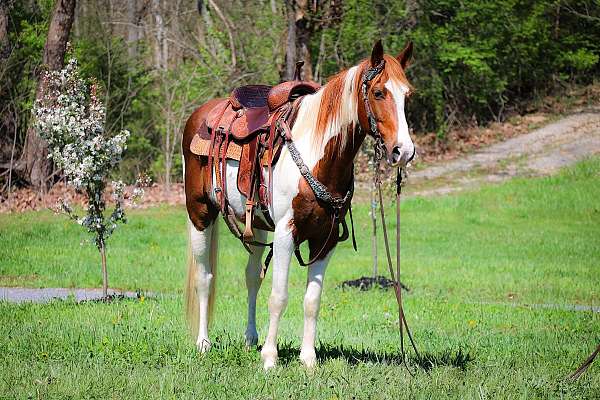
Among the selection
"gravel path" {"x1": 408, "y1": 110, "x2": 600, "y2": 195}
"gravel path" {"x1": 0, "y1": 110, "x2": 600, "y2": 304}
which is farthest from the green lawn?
"gravel path" {"x1": 408, "y1": 110, "x2": 600, "y2": 195}

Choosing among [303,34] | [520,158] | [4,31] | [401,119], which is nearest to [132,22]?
[4,31]

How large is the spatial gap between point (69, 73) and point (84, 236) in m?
6.98

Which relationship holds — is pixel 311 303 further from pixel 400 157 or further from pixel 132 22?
pixel 132 22

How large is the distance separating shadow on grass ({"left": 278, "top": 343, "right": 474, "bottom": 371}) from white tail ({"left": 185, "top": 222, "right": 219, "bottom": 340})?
779mm

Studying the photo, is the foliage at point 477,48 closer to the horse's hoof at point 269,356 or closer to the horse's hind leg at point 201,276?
the horse's hind leg at point 201,276

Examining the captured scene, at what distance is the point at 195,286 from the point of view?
7824 millimetres

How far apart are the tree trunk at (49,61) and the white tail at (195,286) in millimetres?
14698

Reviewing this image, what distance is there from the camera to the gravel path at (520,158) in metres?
25.0

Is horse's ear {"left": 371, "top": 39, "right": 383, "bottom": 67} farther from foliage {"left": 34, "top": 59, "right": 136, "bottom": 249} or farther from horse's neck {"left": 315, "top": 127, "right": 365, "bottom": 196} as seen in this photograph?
foliage {"left": 34, "top": 59, "right": 136, "bottom": 249}

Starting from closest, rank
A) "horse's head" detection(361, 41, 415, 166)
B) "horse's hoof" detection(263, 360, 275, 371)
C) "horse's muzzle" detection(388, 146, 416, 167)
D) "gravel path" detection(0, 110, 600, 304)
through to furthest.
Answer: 1. "horse's muzzle" detection(388, 146, 416, 167)
2. "horse's head" detection(361, 41, 415, 166)
3. "horse's hoof" detection(263, 360, 275, 371)
4. "gravel path" detection(0, 110, 600, 304)

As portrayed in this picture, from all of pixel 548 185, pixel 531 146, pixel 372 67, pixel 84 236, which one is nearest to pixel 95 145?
pixel 372 67

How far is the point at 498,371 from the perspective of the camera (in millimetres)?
6734

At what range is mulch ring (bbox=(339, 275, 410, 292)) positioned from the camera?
42.8 ft

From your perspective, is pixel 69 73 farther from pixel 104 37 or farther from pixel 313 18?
pixel 104 37
